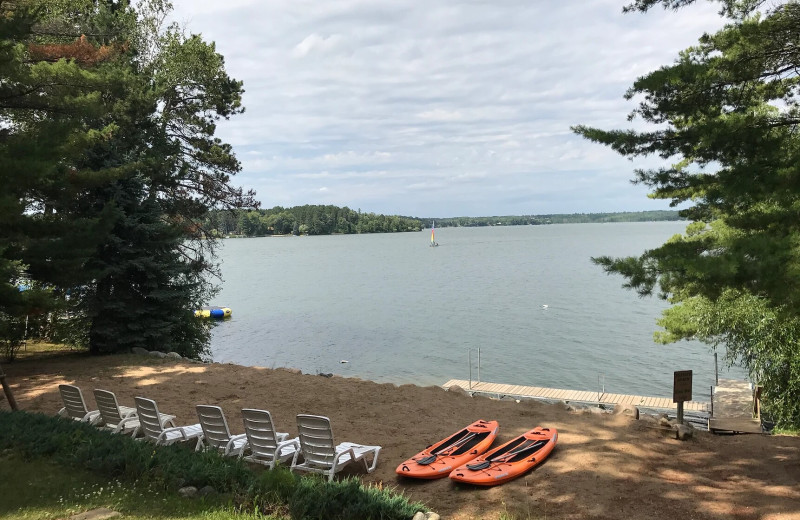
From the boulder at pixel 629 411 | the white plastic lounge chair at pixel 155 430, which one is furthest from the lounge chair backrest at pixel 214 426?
the boulder at pixel 629 411

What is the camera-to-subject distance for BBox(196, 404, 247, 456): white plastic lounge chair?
20.3 ft

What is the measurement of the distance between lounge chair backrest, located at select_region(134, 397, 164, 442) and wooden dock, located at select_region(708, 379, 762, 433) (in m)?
10.2

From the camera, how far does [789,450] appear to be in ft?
22.1

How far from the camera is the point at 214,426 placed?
635 cm

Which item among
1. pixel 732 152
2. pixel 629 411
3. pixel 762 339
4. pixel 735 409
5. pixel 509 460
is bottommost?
pixel 735 409

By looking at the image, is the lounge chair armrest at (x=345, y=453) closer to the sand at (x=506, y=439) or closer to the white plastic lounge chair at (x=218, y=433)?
the sand at (x=506, y=439)

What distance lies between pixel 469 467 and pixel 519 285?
148 feet

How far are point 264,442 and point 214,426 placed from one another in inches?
29.9

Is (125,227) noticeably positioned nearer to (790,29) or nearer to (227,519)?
(227,519)

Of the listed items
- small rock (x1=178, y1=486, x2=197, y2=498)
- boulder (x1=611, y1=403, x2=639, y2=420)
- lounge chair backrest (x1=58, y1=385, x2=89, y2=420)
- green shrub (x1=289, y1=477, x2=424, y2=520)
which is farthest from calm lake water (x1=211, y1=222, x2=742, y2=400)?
green shrub (x1=289, y1=477, x2=424, y2=520)

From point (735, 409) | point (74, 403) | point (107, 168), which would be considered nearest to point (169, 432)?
point (74, 403)

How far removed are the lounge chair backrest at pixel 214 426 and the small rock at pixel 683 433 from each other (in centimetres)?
556

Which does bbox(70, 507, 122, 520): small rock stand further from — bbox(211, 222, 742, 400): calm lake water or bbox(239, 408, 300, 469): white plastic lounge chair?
bbox(211, 222, 742, 400): calm lake water

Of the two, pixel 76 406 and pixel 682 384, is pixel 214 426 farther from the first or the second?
pixel 682 384
